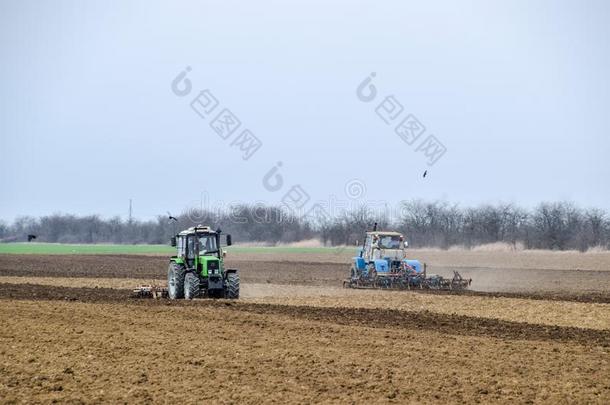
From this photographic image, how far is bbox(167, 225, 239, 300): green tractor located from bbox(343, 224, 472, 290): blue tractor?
318 inches

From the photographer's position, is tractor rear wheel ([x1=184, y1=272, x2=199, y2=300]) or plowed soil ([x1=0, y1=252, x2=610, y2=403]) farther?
tractor rear wheel ([x1=184, y1=272, x2=199, y2=300])

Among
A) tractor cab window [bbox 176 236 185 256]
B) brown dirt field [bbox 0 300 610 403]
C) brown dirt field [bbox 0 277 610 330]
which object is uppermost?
tractor cab window [bbox 176 236 185 256]

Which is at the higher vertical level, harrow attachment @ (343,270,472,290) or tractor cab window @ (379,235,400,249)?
tractor cab window @ (379,235,400,249)

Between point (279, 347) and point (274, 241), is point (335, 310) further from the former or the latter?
point (274, 241)

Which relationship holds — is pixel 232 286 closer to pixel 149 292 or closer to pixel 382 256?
pixel 149 292

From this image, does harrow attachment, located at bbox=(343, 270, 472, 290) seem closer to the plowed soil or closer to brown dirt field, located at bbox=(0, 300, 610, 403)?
the plowed soil

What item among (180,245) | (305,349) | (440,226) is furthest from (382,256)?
(440,226)

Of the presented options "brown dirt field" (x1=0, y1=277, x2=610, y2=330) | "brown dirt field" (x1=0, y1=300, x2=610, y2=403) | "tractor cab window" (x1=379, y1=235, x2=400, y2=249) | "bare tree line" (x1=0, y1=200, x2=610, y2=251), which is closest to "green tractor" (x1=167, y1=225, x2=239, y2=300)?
"brown dirt field" (x1=0, y1=277, x2=610, y2=330)

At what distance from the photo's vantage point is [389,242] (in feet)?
112

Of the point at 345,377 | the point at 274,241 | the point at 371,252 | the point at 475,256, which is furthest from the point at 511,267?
the point at 274,241

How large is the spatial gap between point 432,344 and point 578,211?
230 feet

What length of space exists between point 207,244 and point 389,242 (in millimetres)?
9668

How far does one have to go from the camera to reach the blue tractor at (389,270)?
32.7 metres

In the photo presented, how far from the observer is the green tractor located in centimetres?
2636
